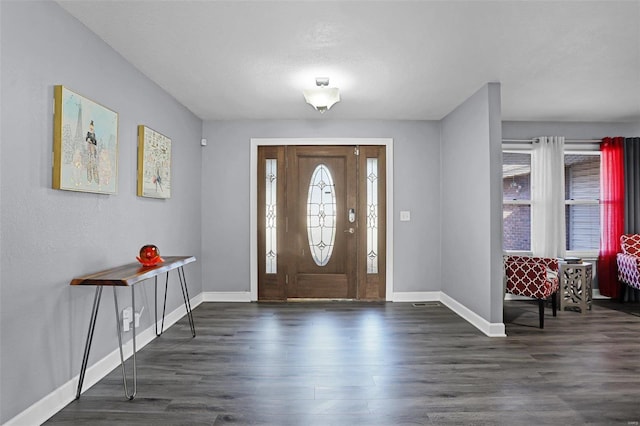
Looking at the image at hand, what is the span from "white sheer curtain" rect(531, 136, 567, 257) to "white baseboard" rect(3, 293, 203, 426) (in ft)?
16.0

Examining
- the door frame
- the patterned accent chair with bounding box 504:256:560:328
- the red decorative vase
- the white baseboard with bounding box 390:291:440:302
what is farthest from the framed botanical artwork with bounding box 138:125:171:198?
the patterned accent chair with bounding box 504:256:560:328

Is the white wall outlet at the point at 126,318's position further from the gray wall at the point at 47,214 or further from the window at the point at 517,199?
the window at the point at 517,199

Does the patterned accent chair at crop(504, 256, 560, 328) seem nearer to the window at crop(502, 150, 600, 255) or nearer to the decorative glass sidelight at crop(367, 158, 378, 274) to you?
the window at crop(502, 150, 600, 255)

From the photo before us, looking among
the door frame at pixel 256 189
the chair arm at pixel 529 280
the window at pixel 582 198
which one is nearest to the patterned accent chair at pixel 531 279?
the chair arm at pixel 529 280

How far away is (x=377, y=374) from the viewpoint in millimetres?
2838

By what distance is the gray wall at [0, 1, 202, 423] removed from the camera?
77.9 inches

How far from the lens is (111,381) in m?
2.73

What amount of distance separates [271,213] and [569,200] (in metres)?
4.16

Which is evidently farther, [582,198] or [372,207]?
[582,198]

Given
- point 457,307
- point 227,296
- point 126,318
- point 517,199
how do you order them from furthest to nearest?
point 517,199 → point 227,296 → point 457,307 → point 126,318

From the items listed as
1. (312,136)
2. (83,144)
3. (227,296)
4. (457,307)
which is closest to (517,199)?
(457,307)

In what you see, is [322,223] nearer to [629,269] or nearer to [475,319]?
[475,319]

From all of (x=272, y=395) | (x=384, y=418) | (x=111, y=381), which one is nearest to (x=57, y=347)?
(x=111, y=381)

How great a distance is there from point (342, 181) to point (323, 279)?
1.34 m
